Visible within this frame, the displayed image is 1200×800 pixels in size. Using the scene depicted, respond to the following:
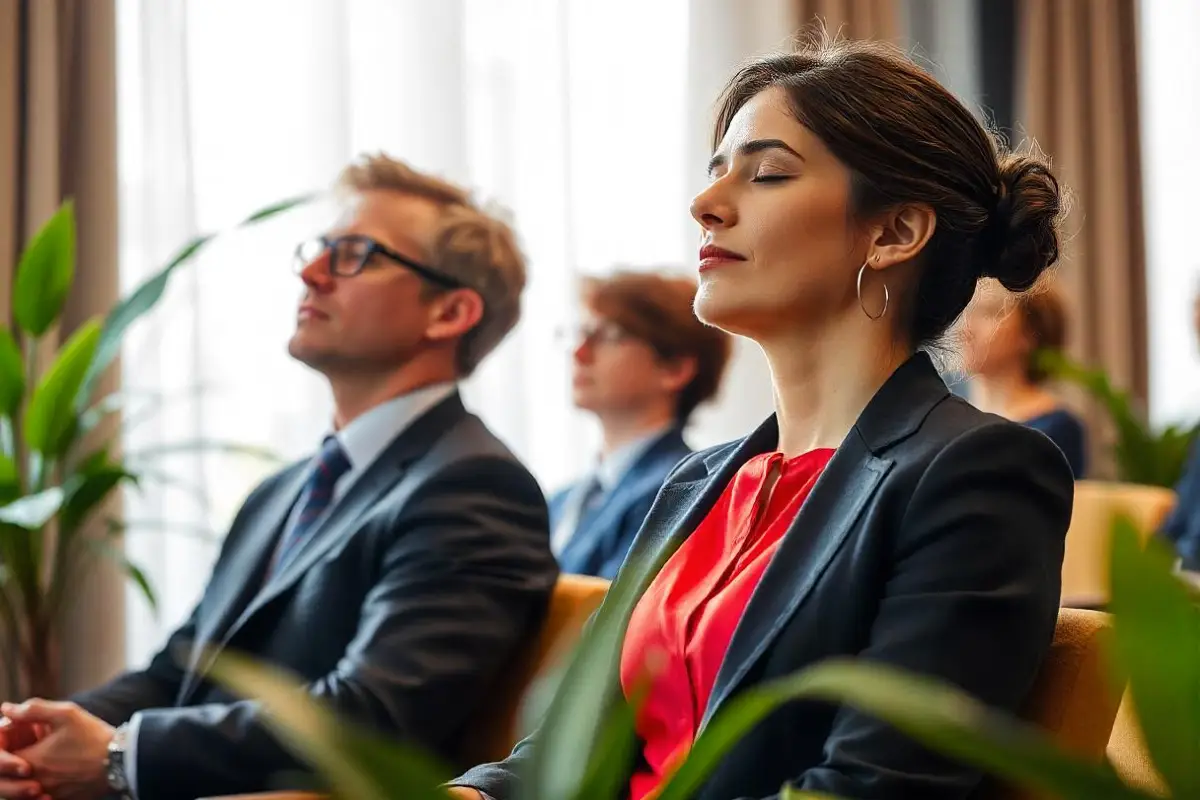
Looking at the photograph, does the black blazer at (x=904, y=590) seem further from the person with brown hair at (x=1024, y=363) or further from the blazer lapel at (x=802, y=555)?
the person with brown hair at (x=1024, y=363)

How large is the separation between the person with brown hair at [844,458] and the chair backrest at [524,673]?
1.10 feet

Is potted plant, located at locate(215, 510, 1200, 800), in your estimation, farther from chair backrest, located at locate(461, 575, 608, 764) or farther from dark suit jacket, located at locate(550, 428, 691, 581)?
dark suit jacket, located at locate(550, 428, 691, 581)

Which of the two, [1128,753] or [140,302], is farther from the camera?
[140,302]

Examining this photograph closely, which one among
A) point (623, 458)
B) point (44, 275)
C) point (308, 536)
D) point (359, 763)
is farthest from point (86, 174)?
point (359, 763)

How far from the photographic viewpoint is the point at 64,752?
1.76m

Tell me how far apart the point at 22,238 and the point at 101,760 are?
1.74 meters

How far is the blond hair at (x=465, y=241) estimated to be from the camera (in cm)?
232

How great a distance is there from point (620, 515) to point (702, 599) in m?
1.49

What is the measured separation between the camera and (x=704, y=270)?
149 cm

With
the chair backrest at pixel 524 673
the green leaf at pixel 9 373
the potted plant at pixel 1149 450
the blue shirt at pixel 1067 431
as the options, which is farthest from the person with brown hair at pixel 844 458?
the potted plant at pixel 1149 450

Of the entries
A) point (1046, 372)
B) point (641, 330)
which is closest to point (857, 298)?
point (641, 330)

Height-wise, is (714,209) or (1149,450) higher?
(714,209)

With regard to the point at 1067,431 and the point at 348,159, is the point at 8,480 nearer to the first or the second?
the point at 348,159

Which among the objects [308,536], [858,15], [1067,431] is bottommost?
[1067,431]
